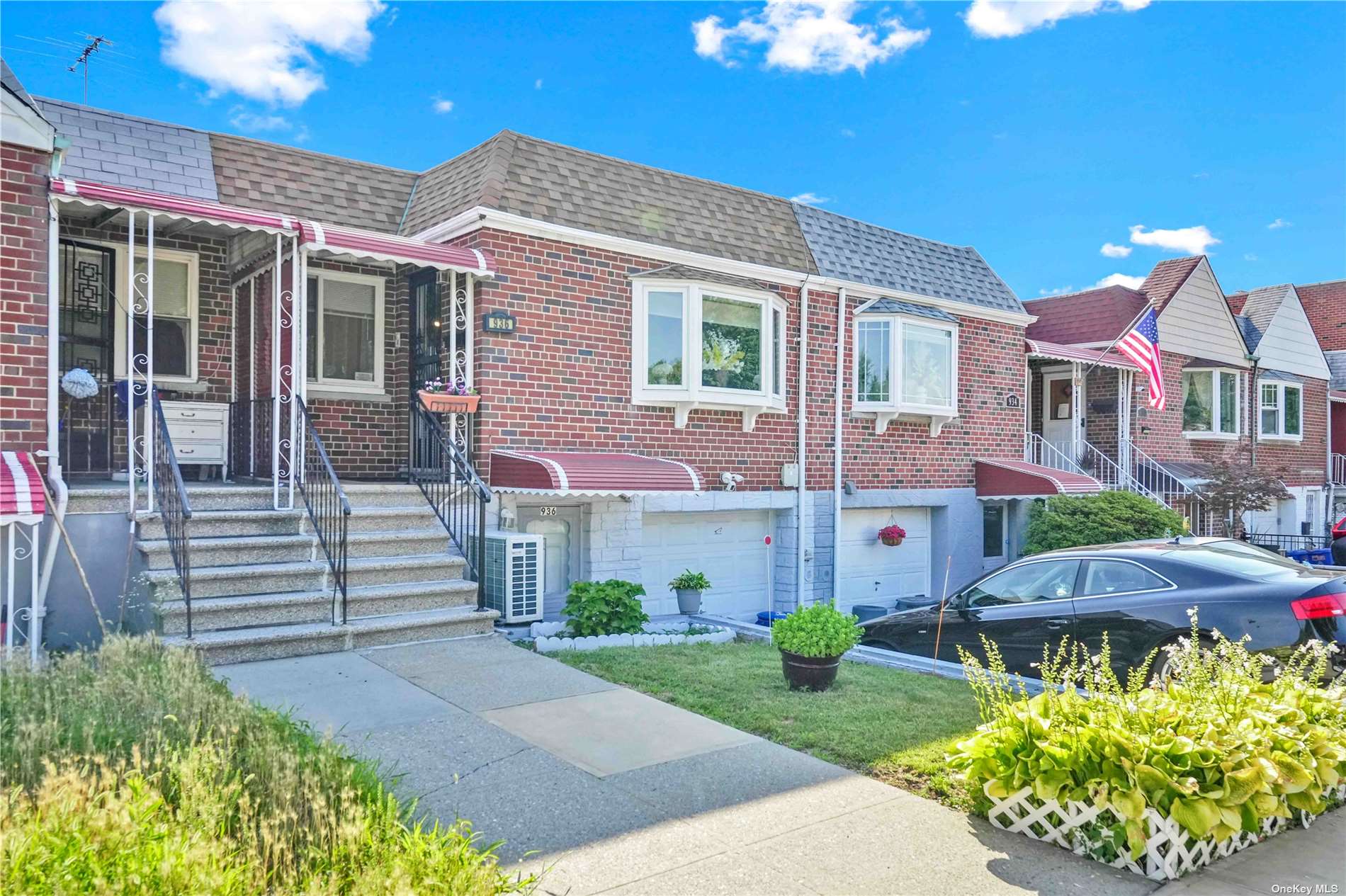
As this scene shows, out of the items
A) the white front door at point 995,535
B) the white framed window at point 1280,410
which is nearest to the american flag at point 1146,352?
the white front door at point 995,535

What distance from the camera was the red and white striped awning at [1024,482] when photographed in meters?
14.5

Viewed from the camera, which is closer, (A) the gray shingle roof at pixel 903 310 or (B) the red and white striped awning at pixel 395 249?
(B) the red and white striped awning at pixel 395 249

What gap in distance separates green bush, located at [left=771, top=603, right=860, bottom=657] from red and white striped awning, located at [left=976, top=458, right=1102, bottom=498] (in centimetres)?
884

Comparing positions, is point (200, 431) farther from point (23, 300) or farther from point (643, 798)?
point (643, 798)

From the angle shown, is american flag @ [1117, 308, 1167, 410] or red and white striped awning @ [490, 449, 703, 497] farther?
american flag @ [1117, 308, 1167, 410]

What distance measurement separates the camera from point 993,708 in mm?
5117

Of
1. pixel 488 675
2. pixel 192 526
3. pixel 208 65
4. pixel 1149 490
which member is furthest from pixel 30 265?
pixel 1149 490

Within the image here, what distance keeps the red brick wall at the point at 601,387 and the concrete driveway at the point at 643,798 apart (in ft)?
14.0

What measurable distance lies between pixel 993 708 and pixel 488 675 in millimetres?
3707

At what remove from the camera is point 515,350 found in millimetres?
10250

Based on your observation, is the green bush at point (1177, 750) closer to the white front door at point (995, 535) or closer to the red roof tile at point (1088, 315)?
the white front door at point (995, 535)

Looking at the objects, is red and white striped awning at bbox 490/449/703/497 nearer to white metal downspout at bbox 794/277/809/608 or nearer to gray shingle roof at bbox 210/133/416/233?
white metal downspout at bbox 794/277/809/608

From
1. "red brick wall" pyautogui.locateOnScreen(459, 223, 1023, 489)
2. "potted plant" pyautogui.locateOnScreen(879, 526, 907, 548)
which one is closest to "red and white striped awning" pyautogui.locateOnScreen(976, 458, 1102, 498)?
"red brick wall" pyautogui.locateOnScreen(459, 223, 1023, 489)

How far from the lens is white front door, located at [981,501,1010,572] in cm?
1593
